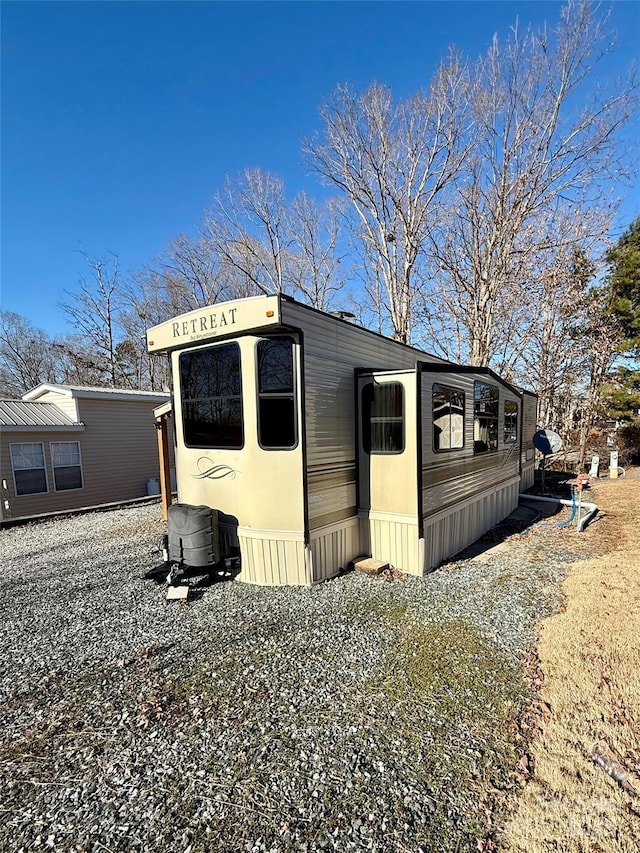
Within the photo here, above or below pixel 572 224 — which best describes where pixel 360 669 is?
below

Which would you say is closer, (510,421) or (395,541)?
(395,541)

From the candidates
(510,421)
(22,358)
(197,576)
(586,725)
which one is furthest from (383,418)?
(22,358)

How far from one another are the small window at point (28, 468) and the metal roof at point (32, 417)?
500 mm

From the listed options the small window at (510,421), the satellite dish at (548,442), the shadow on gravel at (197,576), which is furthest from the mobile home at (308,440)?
the satellite dish at (548,442)

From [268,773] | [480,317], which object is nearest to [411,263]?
[480,317]

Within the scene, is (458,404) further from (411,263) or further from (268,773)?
(411,263)

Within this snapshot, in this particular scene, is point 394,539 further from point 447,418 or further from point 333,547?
point 447,418

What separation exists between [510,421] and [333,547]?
5.96 m

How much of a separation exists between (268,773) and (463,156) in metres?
17.1

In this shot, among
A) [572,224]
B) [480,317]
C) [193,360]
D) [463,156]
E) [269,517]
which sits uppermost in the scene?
[463,156]

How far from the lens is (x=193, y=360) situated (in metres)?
5.49

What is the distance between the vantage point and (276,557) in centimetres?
496

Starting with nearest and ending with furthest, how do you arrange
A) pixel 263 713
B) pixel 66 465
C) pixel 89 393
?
pixel 263 713 → pixel 66 465 → pixel 89 393

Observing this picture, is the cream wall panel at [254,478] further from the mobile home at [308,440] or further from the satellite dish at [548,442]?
the satellite dish at [548,442]
